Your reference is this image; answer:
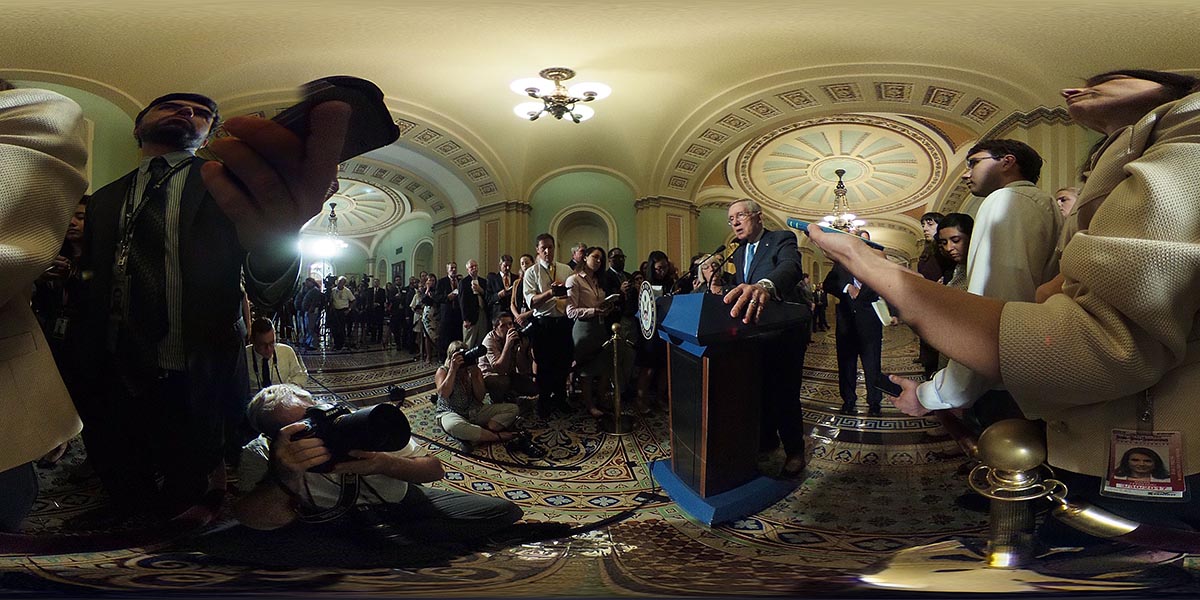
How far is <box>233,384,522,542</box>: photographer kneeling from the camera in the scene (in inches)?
50.5

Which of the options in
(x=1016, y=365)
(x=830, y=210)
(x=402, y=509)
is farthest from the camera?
(x=402, y=509)

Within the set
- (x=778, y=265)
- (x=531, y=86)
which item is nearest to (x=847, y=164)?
(x=778, y=265)

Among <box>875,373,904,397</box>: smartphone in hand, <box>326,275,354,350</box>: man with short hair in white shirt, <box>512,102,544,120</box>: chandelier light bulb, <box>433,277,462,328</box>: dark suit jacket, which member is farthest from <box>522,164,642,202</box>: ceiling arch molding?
<box>875,373,904,397</box>: smartphone in hand

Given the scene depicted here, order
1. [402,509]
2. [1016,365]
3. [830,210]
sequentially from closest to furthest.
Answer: [1016,365] → [830,210] → [402,509]

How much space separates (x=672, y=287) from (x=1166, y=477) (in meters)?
0.87

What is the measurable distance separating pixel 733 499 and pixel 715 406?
194 mm

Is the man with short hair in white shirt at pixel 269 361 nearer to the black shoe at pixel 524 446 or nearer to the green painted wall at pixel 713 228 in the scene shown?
the black shoe at pixel 524 446

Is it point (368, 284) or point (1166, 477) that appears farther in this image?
point (368, 284)

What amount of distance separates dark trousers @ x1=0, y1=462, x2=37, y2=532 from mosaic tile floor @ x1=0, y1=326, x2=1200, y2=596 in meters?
0.03

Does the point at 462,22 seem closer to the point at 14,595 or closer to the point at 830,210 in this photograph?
the point at 830,210

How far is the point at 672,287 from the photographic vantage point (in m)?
1.24

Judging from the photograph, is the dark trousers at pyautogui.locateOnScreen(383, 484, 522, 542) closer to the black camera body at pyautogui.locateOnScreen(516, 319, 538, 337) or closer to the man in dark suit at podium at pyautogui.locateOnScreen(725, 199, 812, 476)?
the black camera body at pyautogui.locateOnScreen(516, 319, 538, 337)

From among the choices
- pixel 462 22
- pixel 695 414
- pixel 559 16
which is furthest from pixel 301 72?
pixel 695 414

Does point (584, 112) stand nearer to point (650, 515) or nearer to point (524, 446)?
point (524, 446)
